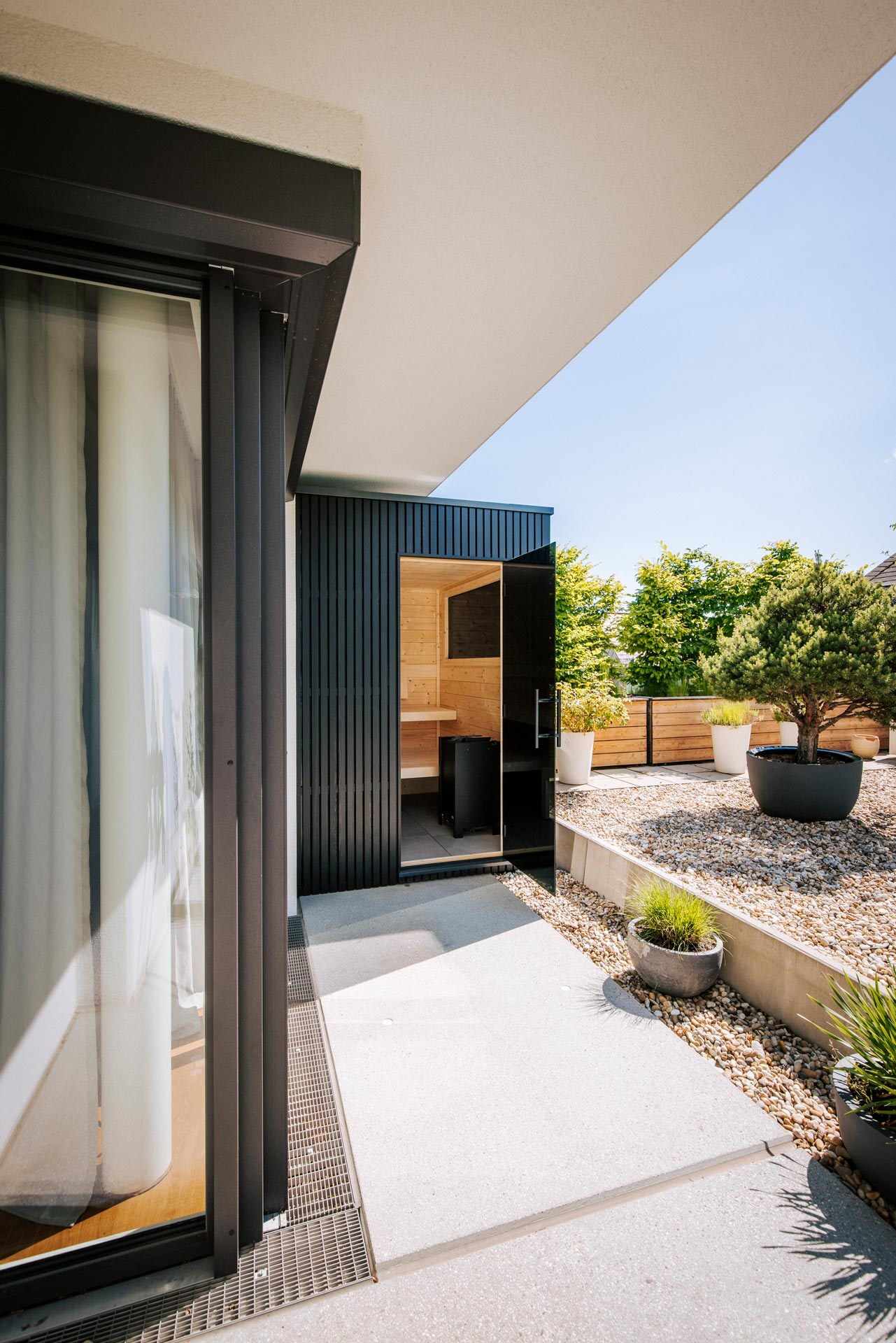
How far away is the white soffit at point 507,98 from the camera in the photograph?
1.08m

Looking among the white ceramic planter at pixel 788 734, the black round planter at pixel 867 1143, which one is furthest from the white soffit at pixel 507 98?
the white ceramic planter at pixel 788 734

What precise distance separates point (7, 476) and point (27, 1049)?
119 cm

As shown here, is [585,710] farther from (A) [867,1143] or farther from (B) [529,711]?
(A) [867,1143]

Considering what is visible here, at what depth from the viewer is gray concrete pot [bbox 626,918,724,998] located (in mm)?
2543

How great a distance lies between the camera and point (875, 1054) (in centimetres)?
169

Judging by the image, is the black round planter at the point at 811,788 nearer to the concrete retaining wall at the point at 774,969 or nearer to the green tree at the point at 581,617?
the concrete retaining wall at the point at 774,969

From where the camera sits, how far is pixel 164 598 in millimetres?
1356

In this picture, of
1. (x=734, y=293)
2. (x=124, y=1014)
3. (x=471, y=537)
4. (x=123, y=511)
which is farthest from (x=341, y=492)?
(x=734, y=293)

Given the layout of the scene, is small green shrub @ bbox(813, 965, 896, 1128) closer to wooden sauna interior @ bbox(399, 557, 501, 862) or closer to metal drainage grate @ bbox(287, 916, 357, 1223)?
metal drainage grate @ bbox(287, 916, 357, 1223)

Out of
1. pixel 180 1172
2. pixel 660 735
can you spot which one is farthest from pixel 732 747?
pixel 180 1172

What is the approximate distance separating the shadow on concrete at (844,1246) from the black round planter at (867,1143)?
0.08 metres

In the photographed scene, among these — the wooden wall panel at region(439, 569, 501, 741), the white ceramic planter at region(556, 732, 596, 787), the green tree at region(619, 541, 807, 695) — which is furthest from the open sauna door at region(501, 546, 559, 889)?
the green tree at region(619, 541, 807, 695)

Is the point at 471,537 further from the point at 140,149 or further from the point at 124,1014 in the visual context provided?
the point at 124,1014

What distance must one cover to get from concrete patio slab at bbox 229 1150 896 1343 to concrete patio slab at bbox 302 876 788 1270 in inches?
3.4
